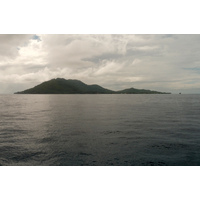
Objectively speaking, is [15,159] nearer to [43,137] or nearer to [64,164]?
[64,164]

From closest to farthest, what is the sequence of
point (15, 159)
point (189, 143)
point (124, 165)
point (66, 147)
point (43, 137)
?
point (124, 165) < point (15, 159) < point (66, 147) < point (189, 143) < point (43, 137)

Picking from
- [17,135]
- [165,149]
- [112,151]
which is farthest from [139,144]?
[17,135]

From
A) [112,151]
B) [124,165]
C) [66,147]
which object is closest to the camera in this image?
[124,165]

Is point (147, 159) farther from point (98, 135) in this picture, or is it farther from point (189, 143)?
point (98, 135)

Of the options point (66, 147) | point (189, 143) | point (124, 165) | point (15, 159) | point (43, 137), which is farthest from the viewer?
point (43, 137)

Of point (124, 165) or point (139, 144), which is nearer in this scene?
point (124, 165)

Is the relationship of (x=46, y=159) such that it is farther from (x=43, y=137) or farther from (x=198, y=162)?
(x=198, y=162)

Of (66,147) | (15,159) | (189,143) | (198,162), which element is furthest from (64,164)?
(189,143)

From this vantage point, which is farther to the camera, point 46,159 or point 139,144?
point 139,144

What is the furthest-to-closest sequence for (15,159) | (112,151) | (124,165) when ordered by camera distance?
(112,151)
(15,159)
(124,165)
